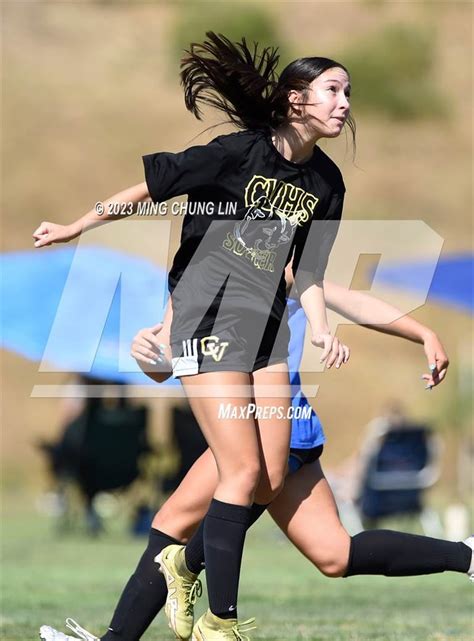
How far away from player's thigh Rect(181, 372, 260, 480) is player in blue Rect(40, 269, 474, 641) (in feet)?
0.88

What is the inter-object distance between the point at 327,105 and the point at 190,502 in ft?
4.74

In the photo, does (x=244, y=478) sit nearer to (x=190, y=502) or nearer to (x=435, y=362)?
(x=190, y=502)

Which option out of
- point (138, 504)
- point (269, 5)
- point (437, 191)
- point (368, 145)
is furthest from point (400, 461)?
point (269, 5)

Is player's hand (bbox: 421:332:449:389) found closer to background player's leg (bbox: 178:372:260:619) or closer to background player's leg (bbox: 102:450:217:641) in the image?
background player's leg (bbox: 178:372:260:619)

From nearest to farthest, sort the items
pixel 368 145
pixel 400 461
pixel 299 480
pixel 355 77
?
pixel 299 480
pixel 400 461
pixel 368 145
pixel 355 77

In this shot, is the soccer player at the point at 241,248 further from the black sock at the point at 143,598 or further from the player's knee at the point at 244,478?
the black sock at the point at 143,598

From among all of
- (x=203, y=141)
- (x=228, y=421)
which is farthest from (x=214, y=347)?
(x=203, y=141)

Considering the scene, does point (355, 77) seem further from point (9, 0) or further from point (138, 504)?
point (138, 504)

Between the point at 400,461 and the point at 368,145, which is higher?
the point at 368,145

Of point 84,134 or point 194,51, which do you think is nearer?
point 194,51

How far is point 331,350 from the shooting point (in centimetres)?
436

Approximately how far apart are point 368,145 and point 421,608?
4490cm

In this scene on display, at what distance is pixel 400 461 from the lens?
50.1 ft

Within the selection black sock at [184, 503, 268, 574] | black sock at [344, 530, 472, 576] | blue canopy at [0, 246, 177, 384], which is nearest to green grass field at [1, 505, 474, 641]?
black sock at [344, 530, 472, 576]
